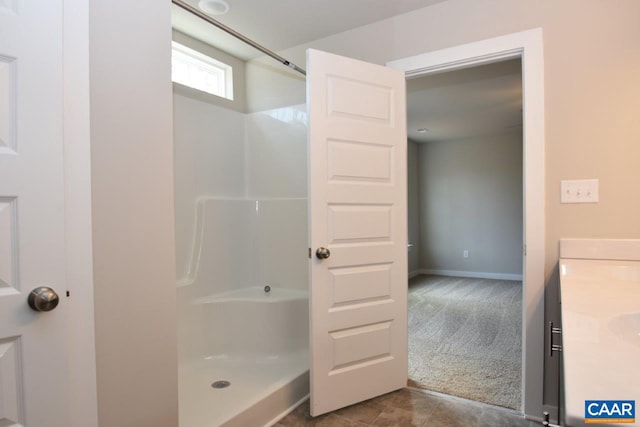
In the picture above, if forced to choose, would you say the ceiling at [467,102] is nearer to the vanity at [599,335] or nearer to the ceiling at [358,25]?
the ceiling at [358,25]

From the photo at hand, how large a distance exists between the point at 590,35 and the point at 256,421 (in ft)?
8.28

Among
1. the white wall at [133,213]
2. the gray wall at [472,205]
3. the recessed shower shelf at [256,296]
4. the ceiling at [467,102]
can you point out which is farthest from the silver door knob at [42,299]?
the gray wall at [472,205]

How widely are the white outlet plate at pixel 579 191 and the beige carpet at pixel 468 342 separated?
46.8 inches

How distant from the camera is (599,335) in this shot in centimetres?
74

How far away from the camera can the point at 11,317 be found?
3.26 feet

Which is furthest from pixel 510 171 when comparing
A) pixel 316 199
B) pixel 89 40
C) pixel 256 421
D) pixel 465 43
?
pixel 89 40

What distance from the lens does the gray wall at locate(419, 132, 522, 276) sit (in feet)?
19.3

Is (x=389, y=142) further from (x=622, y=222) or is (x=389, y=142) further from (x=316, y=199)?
(x=622, y=222)

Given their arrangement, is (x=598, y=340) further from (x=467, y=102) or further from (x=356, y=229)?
(x=467, y=102)

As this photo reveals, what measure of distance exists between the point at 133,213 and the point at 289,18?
1.68 m
